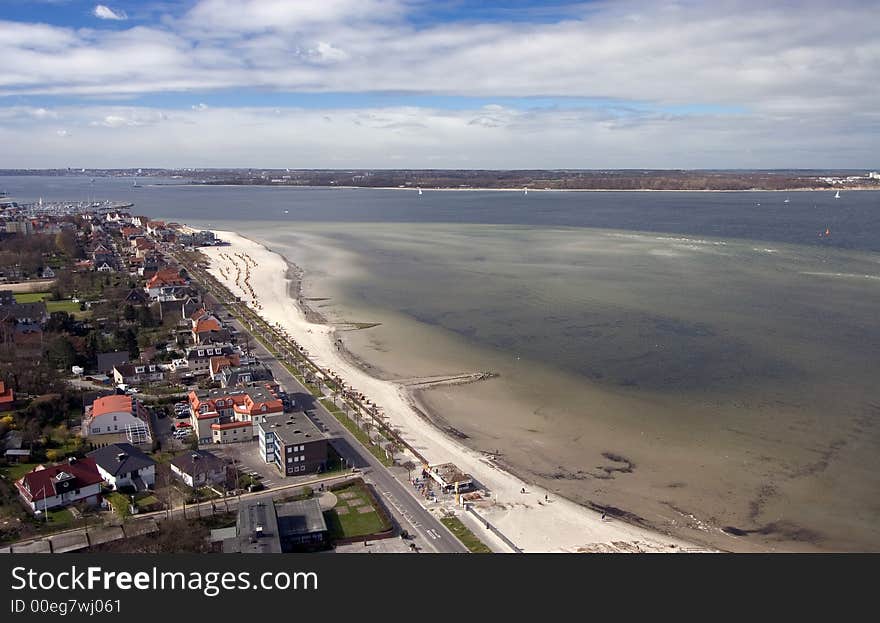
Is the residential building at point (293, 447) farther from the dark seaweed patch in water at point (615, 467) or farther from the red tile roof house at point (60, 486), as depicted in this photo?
the dark seaweed patch in water at point (615, 467)

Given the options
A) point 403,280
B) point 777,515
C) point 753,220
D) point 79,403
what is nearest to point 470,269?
point 403,280

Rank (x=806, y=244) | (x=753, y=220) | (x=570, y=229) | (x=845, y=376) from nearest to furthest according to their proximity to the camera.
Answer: (x=845, y=376), (x=806, y=244), (x=570, y=229), (x=753, y=220)

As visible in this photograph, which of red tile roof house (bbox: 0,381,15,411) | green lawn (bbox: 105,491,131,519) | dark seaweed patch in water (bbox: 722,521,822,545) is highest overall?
red tile roof house (bbox: 0,381,15,411)

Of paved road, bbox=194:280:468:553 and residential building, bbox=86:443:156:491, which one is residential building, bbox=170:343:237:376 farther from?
residential building, bbox=86:443:156:491

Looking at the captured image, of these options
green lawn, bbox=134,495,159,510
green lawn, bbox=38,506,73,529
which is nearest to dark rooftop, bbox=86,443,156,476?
green lawn, bbox=134,495,159,510

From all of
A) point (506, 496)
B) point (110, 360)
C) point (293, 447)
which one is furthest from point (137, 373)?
point (506, 496)

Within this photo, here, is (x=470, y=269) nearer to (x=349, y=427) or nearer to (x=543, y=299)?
(x=543, y=299)

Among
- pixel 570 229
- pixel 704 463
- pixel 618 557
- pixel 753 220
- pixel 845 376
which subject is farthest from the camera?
pixel 753 220

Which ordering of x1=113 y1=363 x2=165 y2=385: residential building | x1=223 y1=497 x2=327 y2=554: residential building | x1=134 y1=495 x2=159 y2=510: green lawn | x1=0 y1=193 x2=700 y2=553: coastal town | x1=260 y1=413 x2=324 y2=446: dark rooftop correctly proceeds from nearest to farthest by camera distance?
1. x1=223 y1=497 x2=327 y2=554: residential building
2. x1=0 y1=193 x2=700 y2=553: coastal town
3. x1=134 y1=495 x2=159 y2=510: green lawn
4. x1=260 y1=413 x2=324 y2=446: dark rooftop
5. x1=113 y1=363 x2=165 y2=385: residential building
